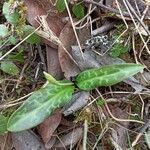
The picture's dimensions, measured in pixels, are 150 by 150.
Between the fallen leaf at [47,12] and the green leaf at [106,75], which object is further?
the fallen leaf at [47,12]

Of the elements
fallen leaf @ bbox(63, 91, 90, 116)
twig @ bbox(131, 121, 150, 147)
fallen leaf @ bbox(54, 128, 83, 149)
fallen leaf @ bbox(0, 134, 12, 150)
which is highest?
fallen leaf @ bbox(63, 91, 90, 116)

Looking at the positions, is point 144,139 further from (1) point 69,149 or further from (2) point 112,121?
(1) point 69,149

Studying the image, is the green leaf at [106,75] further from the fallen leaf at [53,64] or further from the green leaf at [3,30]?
the green leaf at [3,30]

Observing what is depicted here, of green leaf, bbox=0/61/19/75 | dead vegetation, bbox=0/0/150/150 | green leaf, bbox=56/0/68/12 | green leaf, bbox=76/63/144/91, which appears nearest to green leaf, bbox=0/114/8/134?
dead vegetation, bbox=0/0/150/150

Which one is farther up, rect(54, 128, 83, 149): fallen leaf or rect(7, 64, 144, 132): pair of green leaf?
rect(7, 64, 144, 132): pair of green leaf

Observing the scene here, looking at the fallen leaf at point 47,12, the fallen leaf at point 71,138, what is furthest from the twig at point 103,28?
the fallen leaf at point 71,138

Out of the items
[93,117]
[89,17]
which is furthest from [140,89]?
[89,17]

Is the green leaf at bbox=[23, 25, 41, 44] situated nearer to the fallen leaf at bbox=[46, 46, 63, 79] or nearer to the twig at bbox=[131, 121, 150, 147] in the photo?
the fallen leaf at bbox=[46, 46, 63, 79]
